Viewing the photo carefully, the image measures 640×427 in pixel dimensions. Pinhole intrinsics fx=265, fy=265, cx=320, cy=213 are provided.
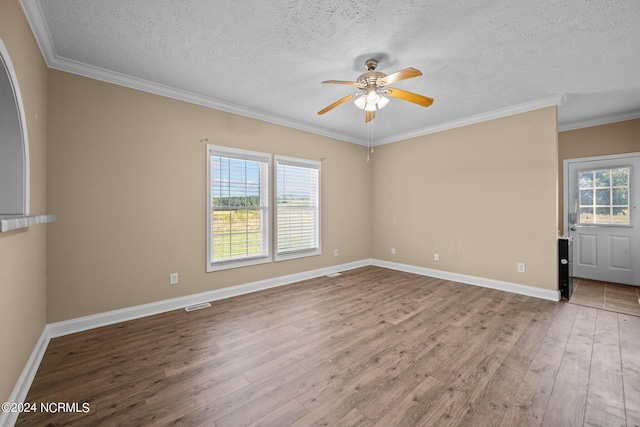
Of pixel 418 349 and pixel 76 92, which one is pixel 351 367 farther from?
pixel 76 92

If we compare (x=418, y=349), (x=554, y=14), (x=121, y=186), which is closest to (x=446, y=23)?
(x=554, y=14)

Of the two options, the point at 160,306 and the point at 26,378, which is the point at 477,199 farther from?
the point at 26,378

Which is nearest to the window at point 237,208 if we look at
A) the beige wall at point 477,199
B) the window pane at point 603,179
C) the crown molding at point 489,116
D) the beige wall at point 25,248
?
the beige wall at point 25,248

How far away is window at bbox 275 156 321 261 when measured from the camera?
14.4 feet

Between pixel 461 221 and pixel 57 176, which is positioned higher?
pixel 57 176

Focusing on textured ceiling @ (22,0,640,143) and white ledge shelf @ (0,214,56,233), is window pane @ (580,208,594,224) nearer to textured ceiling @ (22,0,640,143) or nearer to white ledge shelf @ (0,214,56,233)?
textured ceiling @ (22,0,640,143)

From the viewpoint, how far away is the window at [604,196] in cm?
417

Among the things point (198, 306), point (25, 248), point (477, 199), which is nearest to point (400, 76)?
point (477, 199)

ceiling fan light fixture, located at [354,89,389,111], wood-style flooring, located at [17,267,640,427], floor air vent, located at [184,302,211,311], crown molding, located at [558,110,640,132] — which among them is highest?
crown molding, located at [558,110,640,132]

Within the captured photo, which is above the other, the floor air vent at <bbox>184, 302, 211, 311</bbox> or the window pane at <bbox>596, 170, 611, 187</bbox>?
the window pane at <bbox>596, 170, 611, 187</bbox>

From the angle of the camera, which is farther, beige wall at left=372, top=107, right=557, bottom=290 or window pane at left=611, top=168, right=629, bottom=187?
window pane at left=611, top=168, right=629, bottom=187

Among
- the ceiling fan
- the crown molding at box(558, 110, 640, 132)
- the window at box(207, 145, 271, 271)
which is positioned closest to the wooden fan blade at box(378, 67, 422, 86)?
the ceiling fan

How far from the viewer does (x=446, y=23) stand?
211 centimetres

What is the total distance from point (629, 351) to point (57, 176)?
5.49 m
